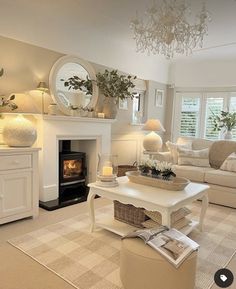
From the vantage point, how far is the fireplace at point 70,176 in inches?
152

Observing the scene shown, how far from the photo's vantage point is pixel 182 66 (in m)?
6.11

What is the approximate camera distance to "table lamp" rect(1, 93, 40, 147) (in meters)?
2.99

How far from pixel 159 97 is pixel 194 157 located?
7.19 feet

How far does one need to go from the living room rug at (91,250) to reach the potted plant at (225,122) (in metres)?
2.68

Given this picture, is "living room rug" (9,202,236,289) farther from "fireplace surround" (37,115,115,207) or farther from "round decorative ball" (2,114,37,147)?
"round decorative ball" (2,114,37,147)

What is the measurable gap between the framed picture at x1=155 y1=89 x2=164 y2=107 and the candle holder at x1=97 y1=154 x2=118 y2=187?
11.8 ft

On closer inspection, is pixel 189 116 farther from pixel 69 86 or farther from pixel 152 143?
pixel 69 86

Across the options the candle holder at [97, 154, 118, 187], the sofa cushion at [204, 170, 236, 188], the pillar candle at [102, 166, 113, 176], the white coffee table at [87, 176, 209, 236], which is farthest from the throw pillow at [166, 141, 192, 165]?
the pillar candle at [102, 166, 113, 176]

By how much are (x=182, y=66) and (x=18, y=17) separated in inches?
158

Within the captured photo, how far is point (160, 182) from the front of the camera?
8.75ft

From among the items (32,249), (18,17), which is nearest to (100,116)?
(18,17)

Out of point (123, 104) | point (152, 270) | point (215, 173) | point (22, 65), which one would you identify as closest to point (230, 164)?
point (215, 173)

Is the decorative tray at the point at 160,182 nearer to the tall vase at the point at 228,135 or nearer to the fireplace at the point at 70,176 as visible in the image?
the fireplace at the point at 70,176

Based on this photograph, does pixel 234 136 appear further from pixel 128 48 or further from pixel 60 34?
pixel 60 34
